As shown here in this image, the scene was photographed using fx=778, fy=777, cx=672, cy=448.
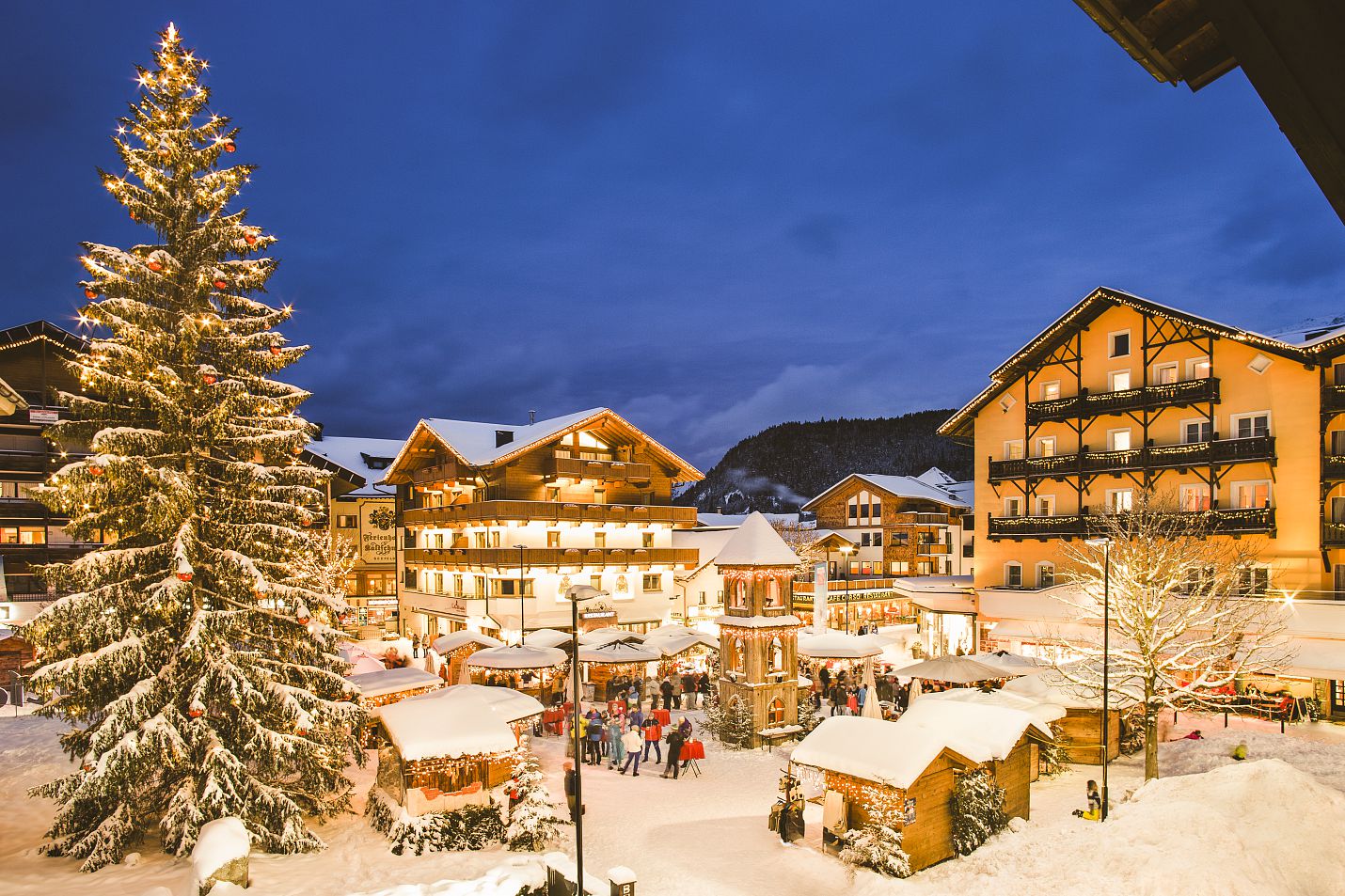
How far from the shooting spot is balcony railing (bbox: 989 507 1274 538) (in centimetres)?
2633

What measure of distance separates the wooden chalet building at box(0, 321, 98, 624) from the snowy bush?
81.1 feet

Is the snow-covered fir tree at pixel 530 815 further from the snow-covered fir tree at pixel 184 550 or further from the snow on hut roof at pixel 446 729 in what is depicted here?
the snow-covered fir tree at pixel 184 550

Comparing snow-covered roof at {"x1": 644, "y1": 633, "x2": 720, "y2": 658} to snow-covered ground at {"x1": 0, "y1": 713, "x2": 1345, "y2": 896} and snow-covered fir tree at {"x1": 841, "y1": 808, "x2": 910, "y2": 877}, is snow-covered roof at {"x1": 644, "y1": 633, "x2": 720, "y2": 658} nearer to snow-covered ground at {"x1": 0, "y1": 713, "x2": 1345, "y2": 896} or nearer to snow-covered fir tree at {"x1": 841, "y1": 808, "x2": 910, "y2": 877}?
snow-covered ground at {"x1": 0, "y1": 713, "x2": 1345, "y2": 896}

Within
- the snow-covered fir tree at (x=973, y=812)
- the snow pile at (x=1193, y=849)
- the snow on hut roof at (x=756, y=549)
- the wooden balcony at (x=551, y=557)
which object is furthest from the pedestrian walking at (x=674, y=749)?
the wooden balcony at (x=551, y=557)

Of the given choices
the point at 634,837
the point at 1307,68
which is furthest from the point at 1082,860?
the point at 1307,68

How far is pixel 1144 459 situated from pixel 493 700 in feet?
85.2

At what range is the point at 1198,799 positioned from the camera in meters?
12.2

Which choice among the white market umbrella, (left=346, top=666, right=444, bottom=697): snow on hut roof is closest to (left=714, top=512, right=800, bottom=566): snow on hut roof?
the white market umbrella

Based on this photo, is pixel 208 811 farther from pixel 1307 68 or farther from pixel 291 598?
pixel 1307 68

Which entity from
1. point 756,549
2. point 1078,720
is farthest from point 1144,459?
point 756,549

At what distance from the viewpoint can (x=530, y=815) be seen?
13.5 metres

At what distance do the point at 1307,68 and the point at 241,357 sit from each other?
47.9 feet

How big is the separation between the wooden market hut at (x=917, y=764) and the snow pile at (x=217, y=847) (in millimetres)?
8726

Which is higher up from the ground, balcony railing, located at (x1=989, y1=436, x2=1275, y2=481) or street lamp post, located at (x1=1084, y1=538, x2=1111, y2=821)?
balcony railing, located at (x1=989, y1=436, x2=1275, y2=481)
